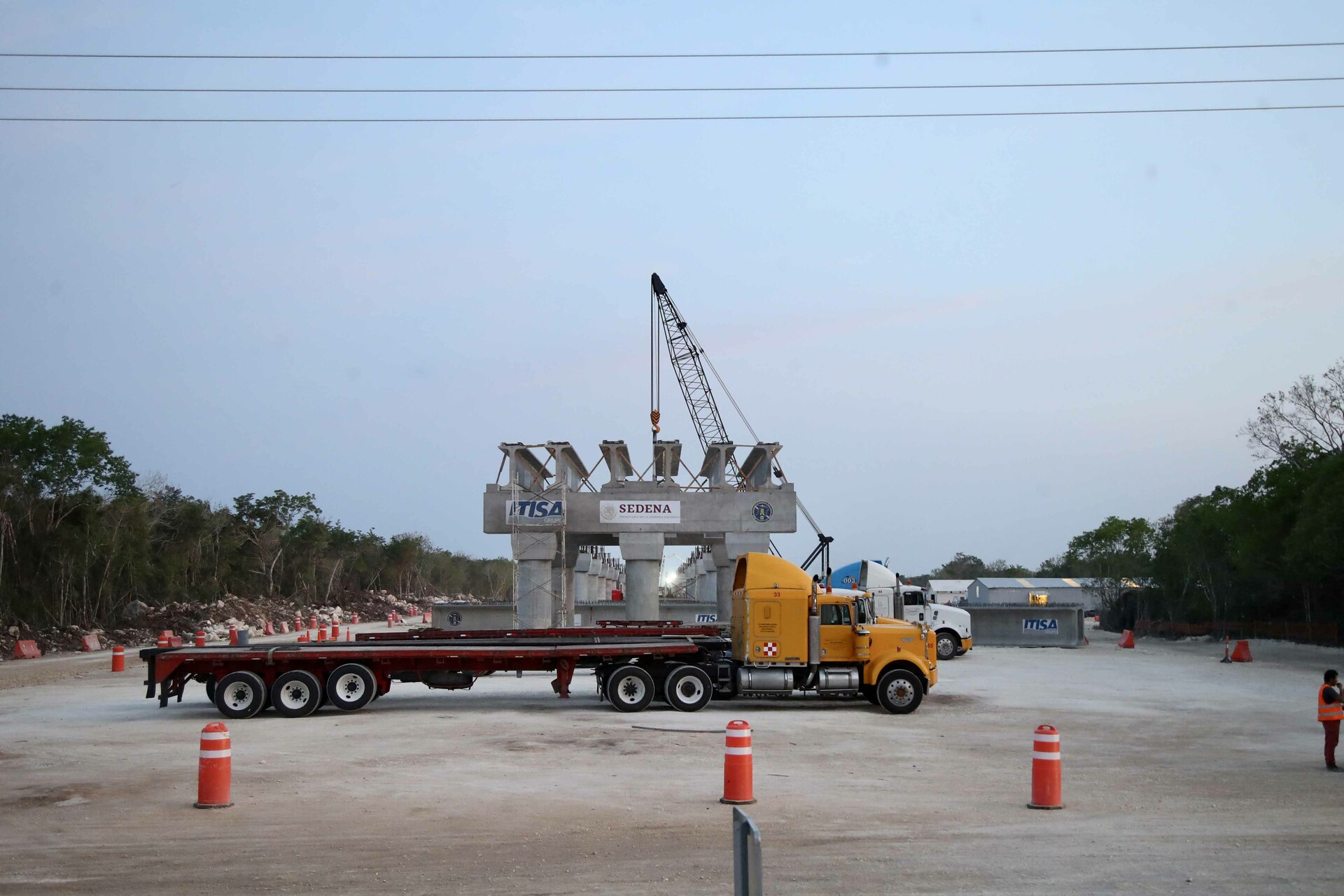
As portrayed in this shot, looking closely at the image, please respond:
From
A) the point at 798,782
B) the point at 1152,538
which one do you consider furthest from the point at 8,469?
the point at 1152,538

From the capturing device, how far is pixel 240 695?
20500 mm

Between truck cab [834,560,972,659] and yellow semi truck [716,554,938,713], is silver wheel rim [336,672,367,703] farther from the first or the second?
truck cab [834,560,972,659]

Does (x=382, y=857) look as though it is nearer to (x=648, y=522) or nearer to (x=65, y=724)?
(x=65, y=724)

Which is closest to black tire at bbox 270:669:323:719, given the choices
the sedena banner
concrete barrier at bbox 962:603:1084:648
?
the sedena banner

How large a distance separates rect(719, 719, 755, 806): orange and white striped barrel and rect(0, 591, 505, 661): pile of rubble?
3691cm

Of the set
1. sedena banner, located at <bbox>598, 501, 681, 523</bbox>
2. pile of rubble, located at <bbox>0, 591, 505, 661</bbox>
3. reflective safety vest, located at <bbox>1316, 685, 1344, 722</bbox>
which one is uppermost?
sedena banner, located at <bbox>598, 501, 681, 523</bbox>

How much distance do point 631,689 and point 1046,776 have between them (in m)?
10.7

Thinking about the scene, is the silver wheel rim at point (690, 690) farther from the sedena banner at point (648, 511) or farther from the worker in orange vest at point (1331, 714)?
the sedena banner at point (648, 511)

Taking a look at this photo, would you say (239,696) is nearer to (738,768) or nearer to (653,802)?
(653,802)

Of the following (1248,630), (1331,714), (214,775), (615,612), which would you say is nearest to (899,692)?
(1331,714)

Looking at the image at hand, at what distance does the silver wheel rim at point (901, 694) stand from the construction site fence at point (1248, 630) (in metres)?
33.8

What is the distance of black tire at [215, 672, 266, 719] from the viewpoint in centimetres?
2044

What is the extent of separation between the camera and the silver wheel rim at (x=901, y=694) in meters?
21.4

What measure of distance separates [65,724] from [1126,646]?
41278 millimetres
